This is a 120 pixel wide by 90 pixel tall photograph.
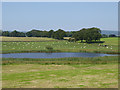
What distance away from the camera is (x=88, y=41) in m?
108

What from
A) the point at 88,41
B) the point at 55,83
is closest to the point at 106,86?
the point at 55,83

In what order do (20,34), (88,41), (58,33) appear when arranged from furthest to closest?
(20,34) → (58,33) → (88,41)

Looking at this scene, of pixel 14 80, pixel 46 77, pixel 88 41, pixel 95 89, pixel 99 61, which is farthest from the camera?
pixel 88 41

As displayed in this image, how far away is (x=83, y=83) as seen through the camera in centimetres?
2203

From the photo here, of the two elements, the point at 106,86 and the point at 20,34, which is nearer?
the point at 106,86

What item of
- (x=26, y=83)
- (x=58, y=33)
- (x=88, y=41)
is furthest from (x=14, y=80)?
(x=58, y=33)

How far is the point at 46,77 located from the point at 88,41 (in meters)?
84.8

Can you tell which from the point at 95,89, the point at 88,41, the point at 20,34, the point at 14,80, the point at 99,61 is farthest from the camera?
the point at 20,34

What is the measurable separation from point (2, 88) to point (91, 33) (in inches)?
3618

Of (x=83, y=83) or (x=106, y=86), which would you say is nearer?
(x=106, y=86)

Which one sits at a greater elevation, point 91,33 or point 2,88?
point 91,33

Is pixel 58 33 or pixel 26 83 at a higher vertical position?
pixel 58 33

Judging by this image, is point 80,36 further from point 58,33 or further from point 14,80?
point 14,80

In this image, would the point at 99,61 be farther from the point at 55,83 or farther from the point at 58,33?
the point at 58,33
